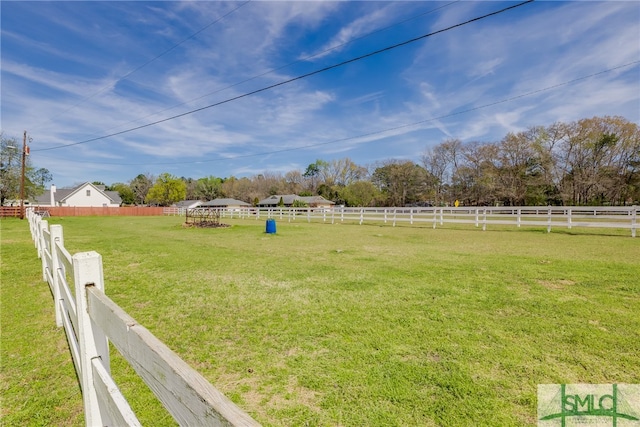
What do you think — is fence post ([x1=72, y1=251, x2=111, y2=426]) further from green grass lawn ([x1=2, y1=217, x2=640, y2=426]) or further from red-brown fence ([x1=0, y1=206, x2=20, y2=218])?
red-brown fence ([x1=0, y1=206, x2=20, y2=218])

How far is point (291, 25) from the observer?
490 inches

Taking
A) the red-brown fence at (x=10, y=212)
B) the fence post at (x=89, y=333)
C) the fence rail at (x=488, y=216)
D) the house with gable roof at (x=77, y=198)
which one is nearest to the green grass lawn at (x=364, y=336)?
the fence post at (x=89, y=333)

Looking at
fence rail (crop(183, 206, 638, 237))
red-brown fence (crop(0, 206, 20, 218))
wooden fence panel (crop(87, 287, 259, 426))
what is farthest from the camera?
red-brown fence (crop(0, 206, 20, 218))

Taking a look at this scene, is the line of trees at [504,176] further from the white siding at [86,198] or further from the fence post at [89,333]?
the fence post at [89,333]

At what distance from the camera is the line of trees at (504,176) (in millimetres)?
37594

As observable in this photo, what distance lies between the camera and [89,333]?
1680 millimetres

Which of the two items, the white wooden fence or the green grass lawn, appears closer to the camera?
the white wooden fence

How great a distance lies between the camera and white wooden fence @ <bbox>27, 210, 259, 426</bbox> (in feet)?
2.29

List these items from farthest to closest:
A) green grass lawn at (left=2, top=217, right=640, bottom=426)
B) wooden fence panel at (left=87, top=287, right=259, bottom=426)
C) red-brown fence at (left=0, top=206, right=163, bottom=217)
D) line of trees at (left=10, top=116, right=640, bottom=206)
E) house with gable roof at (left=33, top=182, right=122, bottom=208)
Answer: house with gable roof at (left=33, top=182, right=122, bottom=208) → line of trees at (left=10, top=116, right=640, bottom=206) → red-brown fence at (left=0, top=206, right=163, bottom=217) → green grass lawn at (left=2, top=217, right=640, bottom=426) → wooden fence panel at (left=87, top=287, right=259, bottom=426)

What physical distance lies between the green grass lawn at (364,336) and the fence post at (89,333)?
547 mm

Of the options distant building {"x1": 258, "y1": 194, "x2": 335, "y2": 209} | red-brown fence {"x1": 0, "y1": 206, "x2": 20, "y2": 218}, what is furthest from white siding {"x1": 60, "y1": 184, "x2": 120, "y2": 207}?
distant building {"x1": 258, "y1": 194, "x2": 335, "y2": 209}
